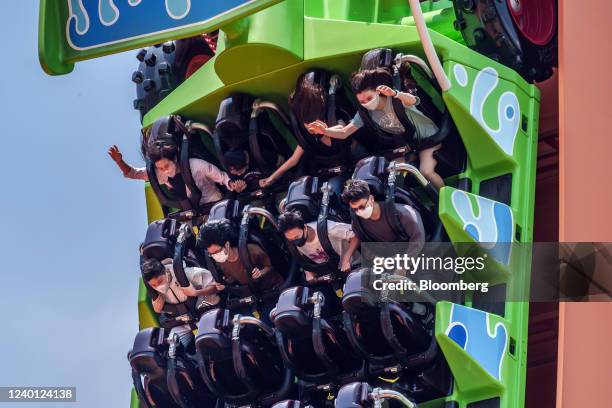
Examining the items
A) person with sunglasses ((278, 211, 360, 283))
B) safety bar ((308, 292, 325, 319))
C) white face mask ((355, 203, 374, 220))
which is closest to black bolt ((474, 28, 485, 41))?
white face mask ((355, 203, 374, 220))

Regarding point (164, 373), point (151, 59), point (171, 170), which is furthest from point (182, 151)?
point (164, 373)

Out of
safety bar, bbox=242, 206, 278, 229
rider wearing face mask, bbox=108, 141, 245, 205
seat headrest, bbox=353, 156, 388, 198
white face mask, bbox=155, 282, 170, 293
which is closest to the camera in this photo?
seat headrest, bbox=353, 156, 388, 198

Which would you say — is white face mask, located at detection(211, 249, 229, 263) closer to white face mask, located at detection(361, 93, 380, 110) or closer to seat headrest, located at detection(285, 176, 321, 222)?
seat headrest, located at detection(285, 176, 321, 222)

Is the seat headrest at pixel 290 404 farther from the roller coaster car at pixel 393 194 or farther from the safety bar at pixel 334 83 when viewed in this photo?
the safety bar at pixel 334 83

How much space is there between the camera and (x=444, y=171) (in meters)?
16.7

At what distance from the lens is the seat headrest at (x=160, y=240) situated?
18.1m

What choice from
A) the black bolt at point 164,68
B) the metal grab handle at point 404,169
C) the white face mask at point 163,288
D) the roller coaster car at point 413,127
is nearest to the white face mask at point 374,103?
the roller coaster car at point 413,127

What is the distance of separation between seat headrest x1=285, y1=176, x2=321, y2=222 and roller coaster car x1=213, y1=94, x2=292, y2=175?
33.4 inches

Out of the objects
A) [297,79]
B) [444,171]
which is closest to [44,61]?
[297,79]

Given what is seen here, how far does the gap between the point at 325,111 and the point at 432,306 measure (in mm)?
2075

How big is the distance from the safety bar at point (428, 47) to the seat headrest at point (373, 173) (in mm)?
799

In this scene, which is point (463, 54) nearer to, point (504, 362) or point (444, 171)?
point (444, 171)

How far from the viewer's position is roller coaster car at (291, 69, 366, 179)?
17.1 m

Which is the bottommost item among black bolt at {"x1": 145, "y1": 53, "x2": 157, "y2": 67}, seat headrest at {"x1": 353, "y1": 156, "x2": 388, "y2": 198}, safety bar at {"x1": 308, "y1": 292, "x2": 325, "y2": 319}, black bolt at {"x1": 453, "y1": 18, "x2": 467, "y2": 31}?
safety bar at {"x1": 308, "y1": 292, "x2": 325, "y2": 319}
